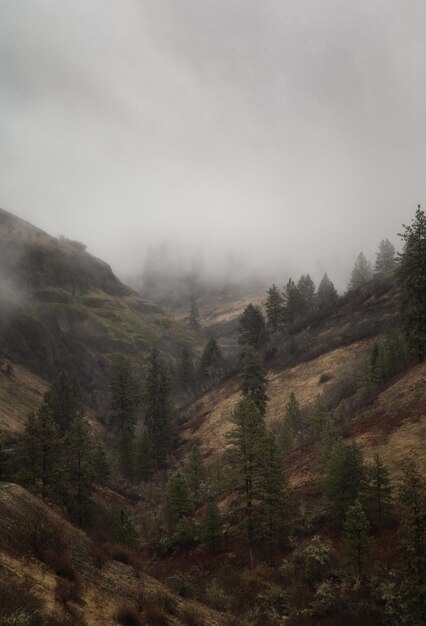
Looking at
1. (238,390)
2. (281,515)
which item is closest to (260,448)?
(281,515)

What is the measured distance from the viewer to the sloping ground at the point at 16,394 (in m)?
60.6

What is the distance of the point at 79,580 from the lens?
12516 millimetres

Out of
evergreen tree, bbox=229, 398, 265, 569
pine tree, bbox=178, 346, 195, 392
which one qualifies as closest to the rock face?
pine tree, bbox=178, 346, 195, 392

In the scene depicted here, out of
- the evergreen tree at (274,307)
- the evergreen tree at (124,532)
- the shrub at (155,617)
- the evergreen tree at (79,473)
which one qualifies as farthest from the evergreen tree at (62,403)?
the shrub at (155,617)

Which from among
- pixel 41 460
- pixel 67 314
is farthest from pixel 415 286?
pixel 67 314

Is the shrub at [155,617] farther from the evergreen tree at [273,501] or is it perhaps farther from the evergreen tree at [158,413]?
the evergreen tree at [158,413]

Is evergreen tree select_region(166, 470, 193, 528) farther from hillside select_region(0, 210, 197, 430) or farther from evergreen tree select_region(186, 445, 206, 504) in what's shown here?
hillside select_region(0, 210, 197, 430)

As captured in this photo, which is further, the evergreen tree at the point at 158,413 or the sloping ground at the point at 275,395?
the evergreen tree at the point at 158,413

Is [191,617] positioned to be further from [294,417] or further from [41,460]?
[294,417]

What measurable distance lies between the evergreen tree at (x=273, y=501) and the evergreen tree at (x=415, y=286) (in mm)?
18551

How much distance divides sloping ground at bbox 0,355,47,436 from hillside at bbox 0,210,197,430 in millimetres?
259

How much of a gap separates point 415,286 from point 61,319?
109 metres

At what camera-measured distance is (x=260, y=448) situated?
91.0 ft

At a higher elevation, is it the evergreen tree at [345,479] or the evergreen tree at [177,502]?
the evergreen tree at [345,479]
